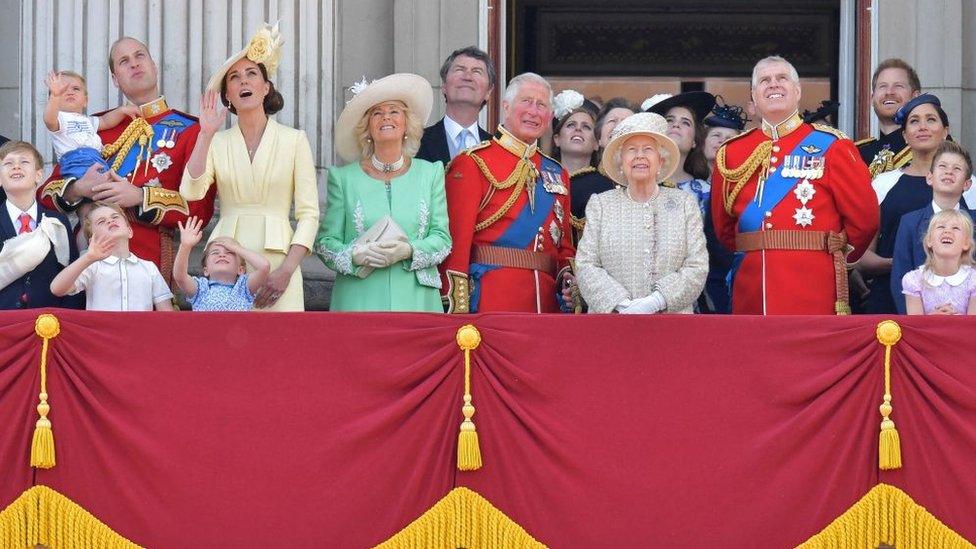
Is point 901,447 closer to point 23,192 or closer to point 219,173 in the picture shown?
point 219,173

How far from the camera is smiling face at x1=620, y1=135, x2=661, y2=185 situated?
8.62 metres

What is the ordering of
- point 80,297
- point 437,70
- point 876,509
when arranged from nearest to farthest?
point 876,509, point 80,297, point 437,70

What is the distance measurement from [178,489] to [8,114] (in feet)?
11.7

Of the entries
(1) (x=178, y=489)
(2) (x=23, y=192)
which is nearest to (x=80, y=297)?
(2) (x=23, y=192)

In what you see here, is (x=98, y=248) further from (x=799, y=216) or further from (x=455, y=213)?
(x=799, y=216)

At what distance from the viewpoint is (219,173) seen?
8.80 m

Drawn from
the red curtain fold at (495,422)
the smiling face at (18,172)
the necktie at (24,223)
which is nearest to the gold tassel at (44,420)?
the red curtain fold at (495,422)

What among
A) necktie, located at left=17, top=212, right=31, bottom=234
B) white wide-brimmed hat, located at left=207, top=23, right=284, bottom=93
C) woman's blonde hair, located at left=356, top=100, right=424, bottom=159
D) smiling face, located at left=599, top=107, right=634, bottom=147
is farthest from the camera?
smiling face, located at left=599, top=107, right=634, bottom=147

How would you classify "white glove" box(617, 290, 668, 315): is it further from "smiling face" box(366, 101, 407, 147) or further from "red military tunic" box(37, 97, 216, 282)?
"red military tunic" box(37, 97, 216, 282)

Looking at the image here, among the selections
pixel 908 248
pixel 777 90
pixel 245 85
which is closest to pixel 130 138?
pixel 245 85

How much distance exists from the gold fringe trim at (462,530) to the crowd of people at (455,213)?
988 mm

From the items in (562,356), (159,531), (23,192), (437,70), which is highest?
(437,70)

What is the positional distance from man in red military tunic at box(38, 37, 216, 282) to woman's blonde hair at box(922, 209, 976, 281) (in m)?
2.85

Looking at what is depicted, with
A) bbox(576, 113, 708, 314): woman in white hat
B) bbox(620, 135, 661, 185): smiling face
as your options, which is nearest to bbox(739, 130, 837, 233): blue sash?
bbox(576, 113, 708, 314): woman in white hat
